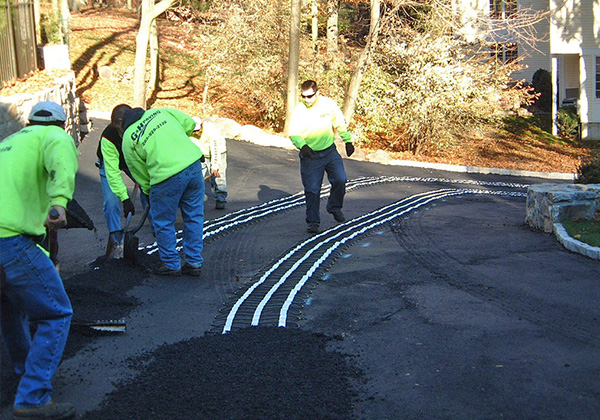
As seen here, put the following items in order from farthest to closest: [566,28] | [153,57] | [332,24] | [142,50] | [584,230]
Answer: [153,57] < [566,28] < [332,24] < [142,50] < [584,230]

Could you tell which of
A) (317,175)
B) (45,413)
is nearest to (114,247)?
(317,175)

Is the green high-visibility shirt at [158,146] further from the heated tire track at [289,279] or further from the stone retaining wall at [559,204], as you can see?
the stone retaining wall at [559,204]

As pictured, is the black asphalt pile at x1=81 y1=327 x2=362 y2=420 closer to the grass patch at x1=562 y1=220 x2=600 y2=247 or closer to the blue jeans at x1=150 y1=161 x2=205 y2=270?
the blue jeans at x1=150 y1=161 x2=205 y2=270

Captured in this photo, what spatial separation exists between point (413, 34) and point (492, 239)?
46.4 feet

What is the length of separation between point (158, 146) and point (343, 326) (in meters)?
2.65

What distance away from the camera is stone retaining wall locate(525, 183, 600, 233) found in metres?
10.2

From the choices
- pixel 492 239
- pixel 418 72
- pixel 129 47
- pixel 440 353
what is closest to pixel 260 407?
pixel 440 353

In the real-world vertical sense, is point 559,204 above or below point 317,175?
below

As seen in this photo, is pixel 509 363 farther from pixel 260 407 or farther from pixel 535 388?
pixel 260 407

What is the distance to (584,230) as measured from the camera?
967 cm

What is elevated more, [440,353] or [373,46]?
[373,46]

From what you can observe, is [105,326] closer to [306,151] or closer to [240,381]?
[240,381]

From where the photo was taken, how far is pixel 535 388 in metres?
4.61

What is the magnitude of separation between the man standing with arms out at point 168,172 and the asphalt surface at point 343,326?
35cm
